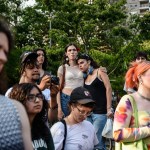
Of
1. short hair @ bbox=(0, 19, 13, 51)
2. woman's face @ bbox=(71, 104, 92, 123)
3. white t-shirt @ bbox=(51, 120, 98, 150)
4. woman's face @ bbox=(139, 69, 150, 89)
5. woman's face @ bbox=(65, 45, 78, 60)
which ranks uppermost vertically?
short hair @ bbox=(0, 19, 13, 51)

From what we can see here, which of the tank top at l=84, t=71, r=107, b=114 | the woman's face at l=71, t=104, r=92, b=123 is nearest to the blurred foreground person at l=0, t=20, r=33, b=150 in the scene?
the woman's face at l=71, t=104, r=92, b=123

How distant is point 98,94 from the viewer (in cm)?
674

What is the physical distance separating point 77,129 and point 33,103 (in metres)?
0.68

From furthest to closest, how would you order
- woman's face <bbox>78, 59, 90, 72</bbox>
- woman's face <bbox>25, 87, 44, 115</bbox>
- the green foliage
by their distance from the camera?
the green foliage → woman's face <bbox>78, 59, 90, 72</bbox> → woman's face <bbox>25, 87, 44, 115</bbox>

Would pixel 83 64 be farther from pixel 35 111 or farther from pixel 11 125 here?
pixel 11 125

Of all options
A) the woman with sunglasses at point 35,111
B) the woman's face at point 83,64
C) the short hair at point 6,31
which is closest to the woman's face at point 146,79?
the woman with sunglasses at point 35,111

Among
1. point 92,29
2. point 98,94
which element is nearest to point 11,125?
point 98,94

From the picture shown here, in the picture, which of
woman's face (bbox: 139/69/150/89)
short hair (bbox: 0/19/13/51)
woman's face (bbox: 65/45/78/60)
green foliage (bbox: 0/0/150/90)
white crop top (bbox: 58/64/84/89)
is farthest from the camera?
green foliage (bbox: 0/0/150/90)

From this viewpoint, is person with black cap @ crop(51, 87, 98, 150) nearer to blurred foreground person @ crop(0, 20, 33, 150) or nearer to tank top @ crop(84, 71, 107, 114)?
tank top @ crop(84, 71, 107, 114)

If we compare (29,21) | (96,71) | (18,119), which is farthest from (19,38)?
(18,119)

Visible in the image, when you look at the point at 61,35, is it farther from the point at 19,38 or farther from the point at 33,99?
the point at 33,99

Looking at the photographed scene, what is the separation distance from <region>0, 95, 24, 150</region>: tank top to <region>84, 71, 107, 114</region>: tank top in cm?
502

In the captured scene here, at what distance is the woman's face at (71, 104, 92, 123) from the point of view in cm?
428

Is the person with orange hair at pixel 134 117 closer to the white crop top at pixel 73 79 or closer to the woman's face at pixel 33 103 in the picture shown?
the woman's face at pixel 33 103
